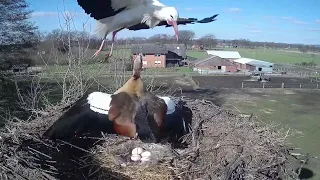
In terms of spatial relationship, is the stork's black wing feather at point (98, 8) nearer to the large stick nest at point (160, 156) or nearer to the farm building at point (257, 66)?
the large stick nest at point (160, 156)

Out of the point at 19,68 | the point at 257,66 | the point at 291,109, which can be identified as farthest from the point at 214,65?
Result: the point at 19,68

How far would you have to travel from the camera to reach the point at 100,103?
3668mm

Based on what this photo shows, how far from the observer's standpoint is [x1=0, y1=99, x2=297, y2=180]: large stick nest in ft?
9.66

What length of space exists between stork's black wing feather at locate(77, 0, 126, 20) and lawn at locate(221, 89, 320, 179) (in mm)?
8310

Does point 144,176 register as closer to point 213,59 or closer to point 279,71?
point 213,59

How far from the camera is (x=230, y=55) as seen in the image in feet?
144

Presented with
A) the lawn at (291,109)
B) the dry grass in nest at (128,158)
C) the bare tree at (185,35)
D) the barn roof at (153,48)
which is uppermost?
the bare tree at (185,35)

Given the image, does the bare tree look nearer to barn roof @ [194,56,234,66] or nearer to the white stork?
the white stork

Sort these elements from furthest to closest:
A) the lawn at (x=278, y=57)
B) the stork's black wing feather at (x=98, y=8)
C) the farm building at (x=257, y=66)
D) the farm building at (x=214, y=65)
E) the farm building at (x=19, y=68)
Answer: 1. the lawn at (x=278, y=57)
2. the farm building at (x=257, y=66)
3. the farm building at (x=214, y=65)
4. the farm building at (x=19, y=68)
5. the stork's black wing feather at (x=98, y=8)

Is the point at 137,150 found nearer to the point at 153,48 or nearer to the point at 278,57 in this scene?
the point at 153,48

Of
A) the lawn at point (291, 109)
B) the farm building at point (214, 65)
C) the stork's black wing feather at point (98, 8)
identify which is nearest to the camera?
the stork's black wing feather at point (98, 8)

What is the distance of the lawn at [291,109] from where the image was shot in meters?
11.7

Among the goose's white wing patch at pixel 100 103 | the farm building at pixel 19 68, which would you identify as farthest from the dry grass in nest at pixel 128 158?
the farm building at pixel 19 68

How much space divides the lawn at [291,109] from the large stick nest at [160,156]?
6203 mm
